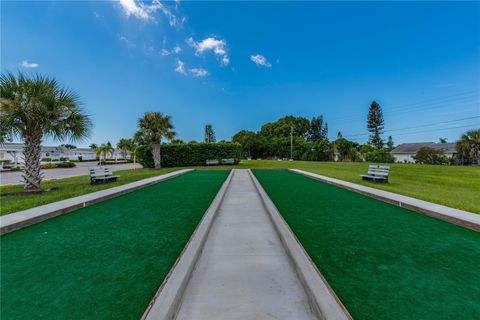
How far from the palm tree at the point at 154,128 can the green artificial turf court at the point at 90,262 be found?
53.5 feet

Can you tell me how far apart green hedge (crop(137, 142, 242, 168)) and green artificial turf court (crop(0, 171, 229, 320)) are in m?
19.6

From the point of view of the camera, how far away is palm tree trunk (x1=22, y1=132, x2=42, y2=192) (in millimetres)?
7855

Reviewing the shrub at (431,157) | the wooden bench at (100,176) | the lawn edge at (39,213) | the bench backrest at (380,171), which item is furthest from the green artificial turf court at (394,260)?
the shrub at (431,157)

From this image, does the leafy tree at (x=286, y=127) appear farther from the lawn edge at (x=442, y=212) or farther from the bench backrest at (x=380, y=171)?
the lawn edge at (x=442, y=212)

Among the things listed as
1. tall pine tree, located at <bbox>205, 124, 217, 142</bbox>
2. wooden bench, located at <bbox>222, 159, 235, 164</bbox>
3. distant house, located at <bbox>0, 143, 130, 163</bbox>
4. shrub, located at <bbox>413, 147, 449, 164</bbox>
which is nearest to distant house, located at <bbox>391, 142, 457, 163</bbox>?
shrub, located at <bbox>413, 147, 449, 164</bbox>

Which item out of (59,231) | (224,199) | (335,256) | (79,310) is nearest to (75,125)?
(59,231)

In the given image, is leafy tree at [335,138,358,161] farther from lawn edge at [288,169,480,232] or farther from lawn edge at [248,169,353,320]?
lawn edge at [248,169,353,320]

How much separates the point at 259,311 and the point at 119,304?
1353 mm

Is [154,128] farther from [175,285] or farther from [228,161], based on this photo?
[175,285]

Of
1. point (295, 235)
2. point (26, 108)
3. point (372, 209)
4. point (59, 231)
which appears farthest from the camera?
point (26, 108)

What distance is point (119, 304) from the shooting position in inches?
82.2

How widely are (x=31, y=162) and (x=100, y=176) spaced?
95.9 inches

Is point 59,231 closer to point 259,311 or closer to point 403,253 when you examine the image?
point 259,311

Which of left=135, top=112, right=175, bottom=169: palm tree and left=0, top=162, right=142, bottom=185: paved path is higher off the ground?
left=135, top=112, right=175, bottom=169: palm tree
